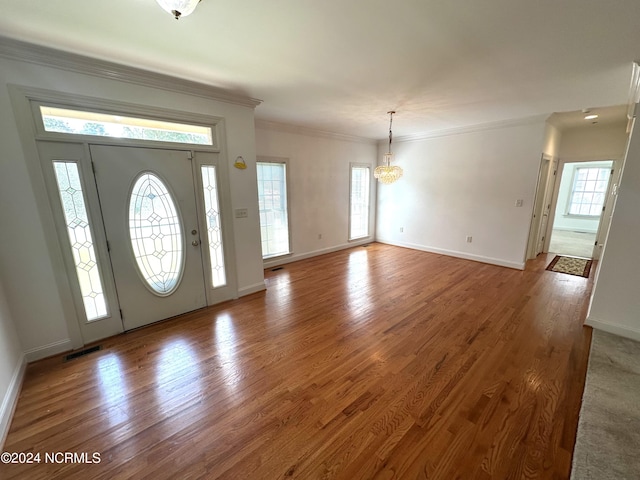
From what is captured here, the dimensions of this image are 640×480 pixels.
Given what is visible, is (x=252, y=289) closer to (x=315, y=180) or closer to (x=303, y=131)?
(x=315, y=180)

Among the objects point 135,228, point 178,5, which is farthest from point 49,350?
point 178,5

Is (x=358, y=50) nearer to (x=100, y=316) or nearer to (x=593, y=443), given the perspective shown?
(x=593, y=443)

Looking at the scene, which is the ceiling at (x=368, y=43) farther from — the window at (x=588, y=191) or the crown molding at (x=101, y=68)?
the window at (x=588, y=191)

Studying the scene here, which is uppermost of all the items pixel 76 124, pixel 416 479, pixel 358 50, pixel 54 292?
pixel 358 50

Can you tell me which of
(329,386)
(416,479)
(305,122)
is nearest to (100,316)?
(329,386)

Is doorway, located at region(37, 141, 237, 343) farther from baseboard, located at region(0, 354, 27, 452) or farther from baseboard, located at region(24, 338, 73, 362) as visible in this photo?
baseboard, located at region(0, 354, 27, 452)

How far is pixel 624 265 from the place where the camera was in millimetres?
2688

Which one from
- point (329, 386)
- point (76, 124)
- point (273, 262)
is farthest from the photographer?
point (273, 262)

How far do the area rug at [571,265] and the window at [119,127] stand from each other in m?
6.24

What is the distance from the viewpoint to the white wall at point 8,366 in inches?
68.9

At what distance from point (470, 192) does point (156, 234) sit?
5493 mm

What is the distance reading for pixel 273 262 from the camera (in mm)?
5086

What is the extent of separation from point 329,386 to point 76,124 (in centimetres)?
323

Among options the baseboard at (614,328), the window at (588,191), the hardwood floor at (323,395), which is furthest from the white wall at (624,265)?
the window at (588,191)
